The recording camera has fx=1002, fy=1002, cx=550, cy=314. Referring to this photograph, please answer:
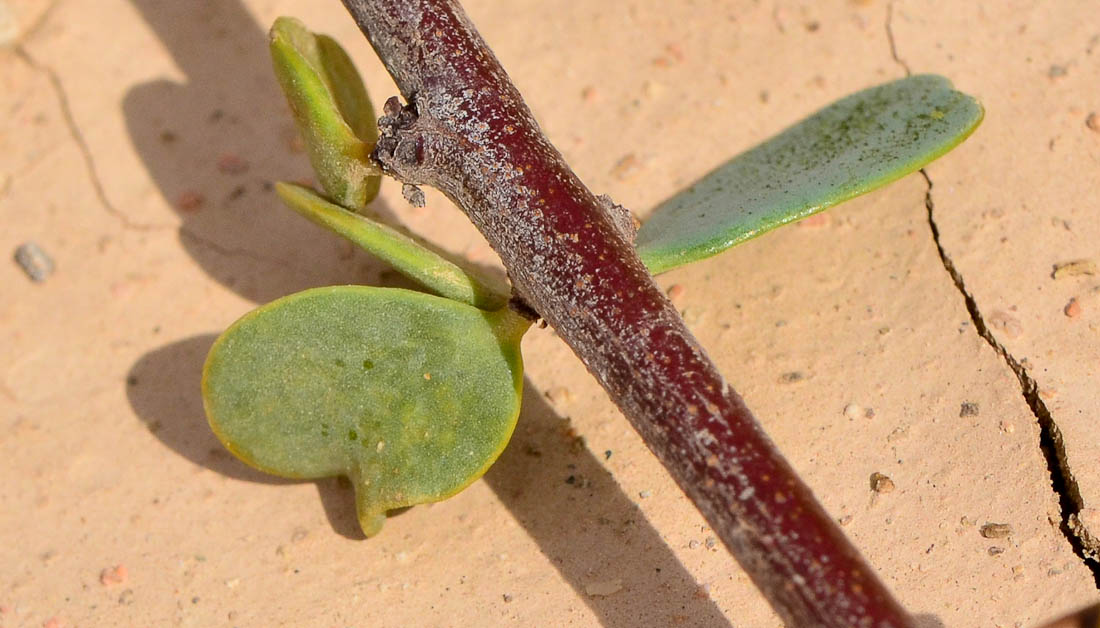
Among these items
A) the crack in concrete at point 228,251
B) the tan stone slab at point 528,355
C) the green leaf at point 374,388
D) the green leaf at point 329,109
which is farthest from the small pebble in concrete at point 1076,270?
the crack in concrete at point 228,251

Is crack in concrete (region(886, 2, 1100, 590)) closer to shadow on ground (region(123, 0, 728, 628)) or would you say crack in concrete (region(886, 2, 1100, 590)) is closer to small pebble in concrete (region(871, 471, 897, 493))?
small pebble in concrete (region(871, 471, 897, 493))

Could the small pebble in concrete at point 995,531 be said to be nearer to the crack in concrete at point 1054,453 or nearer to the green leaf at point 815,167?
the crack in concrete at point 1054,453

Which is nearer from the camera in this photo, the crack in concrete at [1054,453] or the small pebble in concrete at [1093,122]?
the crack in concrete at [1054,453]

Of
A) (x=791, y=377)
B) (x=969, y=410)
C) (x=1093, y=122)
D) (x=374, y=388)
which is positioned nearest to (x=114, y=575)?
(x=374, y=388)

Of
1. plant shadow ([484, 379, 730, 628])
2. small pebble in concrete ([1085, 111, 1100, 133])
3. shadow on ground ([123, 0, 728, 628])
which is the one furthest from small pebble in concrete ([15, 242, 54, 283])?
small pebble in concrete ([1085, 111, 1100, 133])

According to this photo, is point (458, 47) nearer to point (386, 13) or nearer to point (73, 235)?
point (386, 13)

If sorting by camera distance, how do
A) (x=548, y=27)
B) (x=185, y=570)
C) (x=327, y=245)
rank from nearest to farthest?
(x=185, y=570) → (x=327, y=245) → (x=548, y=27)

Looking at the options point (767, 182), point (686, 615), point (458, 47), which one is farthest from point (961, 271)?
point (458, 47)
